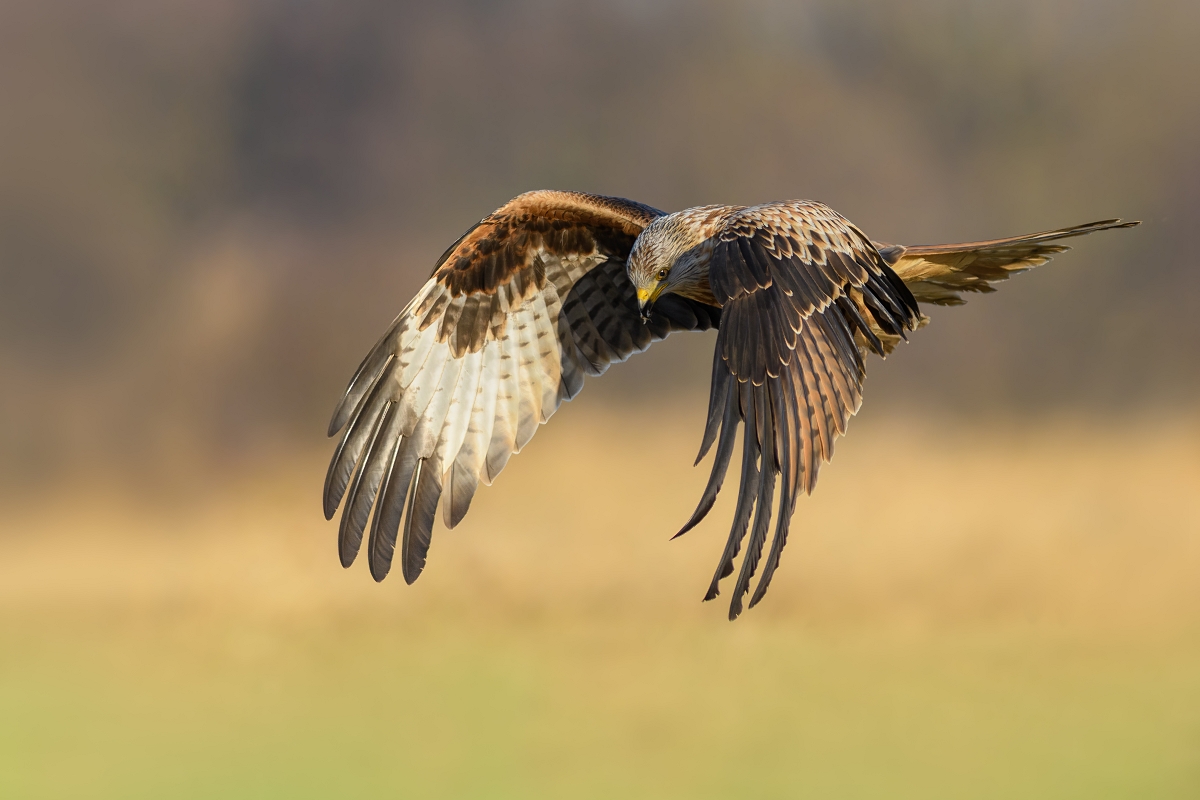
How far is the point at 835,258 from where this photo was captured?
13.4 feet

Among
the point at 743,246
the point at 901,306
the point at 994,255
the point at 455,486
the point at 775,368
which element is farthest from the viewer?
the point at 455,486

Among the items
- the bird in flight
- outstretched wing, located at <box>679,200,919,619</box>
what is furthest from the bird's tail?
outstretched wing, located at <box>679,200,919,619</box>

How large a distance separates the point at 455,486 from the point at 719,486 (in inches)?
98.6

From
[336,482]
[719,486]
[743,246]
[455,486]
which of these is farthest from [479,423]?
[719,486]

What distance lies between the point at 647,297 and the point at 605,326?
3.36 feet

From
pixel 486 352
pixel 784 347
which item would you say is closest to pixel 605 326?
pixel 486 352

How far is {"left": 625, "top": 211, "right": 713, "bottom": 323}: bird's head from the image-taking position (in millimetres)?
4648

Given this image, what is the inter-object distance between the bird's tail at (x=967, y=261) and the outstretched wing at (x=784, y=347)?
748 mm

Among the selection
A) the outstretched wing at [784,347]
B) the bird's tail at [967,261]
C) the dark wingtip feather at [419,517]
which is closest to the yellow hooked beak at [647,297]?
the outstretched wing at [784,347]

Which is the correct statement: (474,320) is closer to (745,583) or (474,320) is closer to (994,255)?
(994,255)

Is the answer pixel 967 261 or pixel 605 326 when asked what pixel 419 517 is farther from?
pixel 967 261

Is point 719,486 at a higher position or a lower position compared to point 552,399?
lower

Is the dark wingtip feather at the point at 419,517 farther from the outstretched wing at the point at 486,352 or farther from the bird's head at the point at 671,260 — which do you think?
the bird's head at the point at 671,260

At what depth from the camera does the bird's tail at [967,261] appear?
4.88 metres
